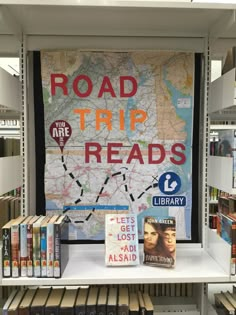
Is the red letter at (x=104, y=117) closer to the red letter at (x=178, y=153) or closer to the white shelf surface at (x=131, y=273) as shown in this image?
the red letter at (x=178, y=153)

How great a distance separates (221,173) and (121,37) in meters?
0.84

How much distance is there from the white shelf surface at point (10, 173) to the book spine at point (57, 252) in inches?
10.9

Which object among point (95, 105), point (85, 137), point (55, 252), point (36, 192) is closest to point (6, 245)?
point (55, 252)

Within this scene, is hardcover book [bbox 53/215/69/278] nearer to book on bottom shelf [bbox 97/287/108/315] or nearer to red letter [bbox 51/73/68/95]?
book on bottom shelf [bbox 97/287/108/315]

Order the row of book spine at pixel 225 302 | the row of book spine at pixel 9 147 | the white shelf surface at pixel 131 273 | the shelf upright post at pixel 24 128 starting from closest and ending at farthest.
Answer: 1. the white shelf surface at pixel 131 273
2. the row of book spine at pixel 225 302
3. the row of book spine at pixel 9 147
4. the shelf upright post at pixel 24 128

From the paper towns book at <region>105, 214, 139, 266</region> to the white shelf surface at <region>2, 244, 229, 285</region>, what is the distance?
0.03m

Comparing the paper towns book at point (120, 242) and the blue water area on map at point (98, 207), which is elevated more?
the blue water area on map at point (98, 207)

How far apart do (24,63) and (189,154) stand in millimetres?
949

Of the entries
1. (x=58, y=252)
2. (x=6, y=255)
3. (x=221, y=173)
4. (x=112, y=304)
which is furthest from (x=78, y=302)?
(x=221, y=173)

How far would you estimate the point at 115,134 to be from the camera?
1.78m

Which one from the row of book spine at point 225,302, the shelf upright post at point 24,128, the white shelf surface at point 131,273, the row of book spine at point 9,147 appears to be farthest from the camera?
the shelf upright post at point 24,128

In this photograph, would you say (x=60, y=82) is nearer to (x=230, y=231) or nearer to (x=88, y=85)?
(x=88, y=85)

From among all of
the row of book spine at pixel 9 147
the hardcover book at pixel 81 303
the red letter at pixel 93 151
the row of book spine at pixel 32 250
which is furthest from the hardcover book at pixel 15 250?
the red letter at pixel 93 151

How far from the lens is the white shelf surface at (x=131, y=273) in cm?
137
